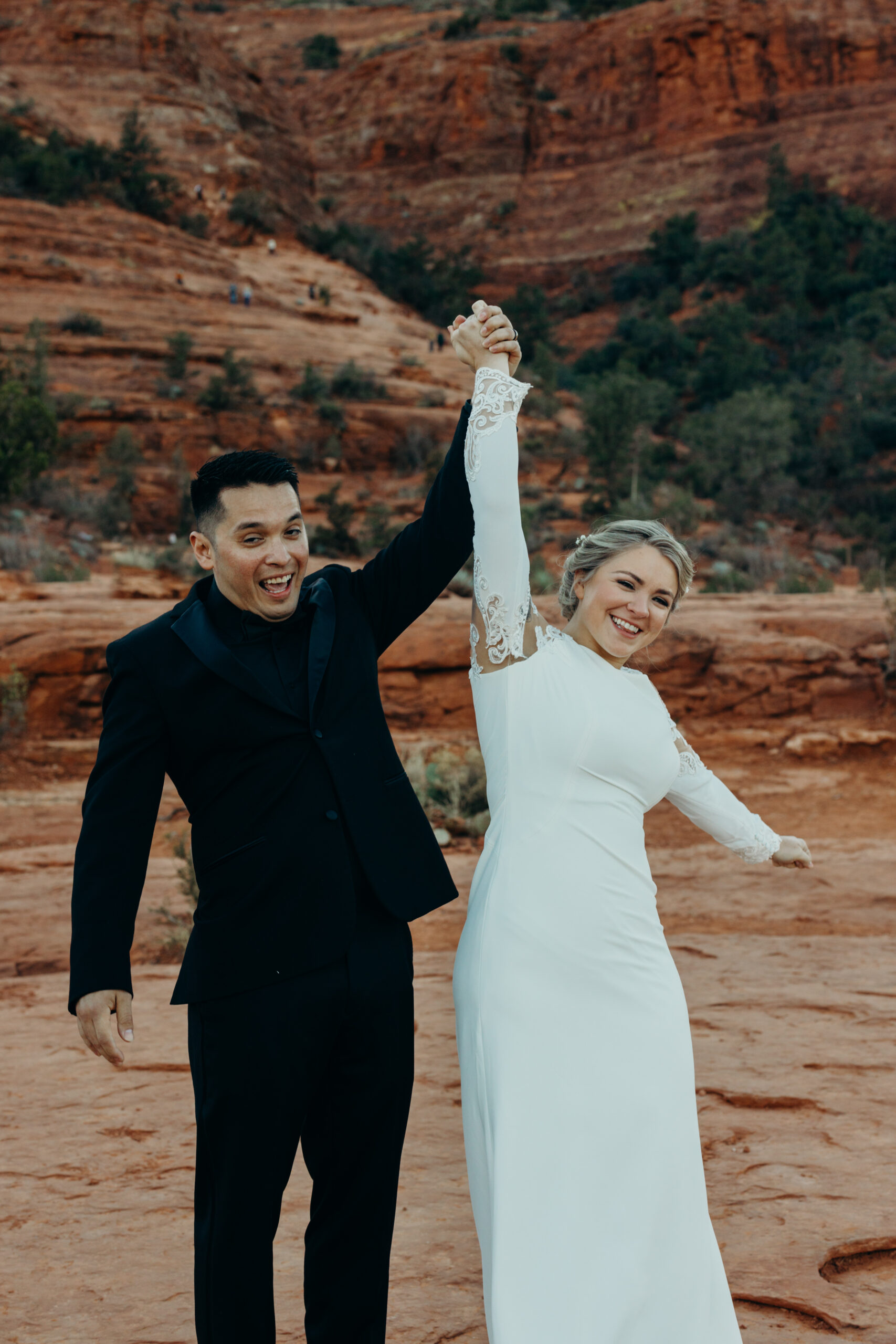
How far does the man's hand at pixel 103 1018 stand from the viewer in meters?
1.85

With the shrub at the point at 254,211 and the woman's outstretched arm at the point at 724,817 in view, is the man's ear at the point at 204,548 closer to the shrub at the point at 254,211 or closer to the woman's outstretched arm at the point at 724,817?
the woman's outstretched arm at the point at 724,817

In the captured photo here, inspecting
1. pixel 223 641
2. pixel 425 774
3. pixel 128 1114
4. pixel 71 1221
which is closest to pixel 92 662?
pixel 425 774

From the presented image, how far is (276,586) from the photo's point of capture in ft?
6.40

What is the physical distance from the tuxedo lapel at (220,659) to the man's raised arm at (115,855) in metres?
0.10

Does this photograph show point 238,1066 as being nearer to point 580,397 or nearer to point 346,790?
point 346,790

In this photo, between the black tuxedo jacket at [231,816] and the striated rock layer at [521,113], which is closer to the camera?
the black tuxedo jacket at [231,816]

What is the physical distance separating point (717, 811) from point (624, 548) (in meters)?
0.71

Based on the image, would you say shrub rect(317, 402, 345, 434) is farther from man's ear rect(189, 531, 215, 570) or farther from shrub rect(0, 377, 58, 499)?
man's ear rect(189, 531, 215, 570)

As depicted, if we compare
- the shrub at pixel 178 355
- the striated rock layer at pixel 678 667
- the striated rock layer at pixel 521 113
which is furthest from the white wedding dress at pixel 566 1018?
the striated rock layer at pixel 521 113

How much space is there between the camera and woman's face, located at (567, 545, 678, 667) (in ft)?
6.99

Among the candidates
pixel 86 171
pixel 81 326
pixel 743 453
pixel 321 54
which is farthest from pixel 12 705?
pixel 321 54

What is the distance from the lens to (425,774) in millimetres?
8211

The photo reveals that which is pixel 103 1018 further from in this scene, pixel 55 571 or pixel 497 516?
pixel 55 571

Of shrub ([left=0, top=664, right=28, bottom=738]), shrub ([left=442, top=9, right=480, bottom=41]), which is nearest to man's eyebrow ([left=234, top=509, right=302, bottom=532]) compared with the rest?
shrub ([left=0, top=664, right=28, bottom=738])
